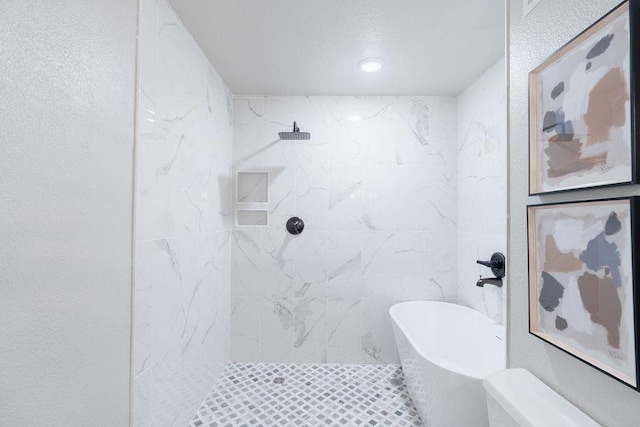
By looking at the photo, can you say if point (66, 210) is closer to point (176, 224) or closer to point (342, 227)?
point (176, 224)

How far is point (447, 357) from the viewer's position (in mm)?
2156

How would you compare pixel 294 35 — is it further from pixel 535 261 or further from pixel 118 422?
pixel 118 422

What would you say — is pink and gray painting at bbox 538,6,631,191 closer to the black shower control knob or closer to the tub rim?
the tub rim

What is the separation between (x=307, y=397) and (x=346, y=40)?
239cm

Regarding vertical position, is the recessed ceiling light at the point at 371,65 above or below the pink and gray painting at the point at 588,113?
above

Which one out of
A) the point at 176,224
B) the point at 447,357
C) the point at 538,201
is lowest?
the point at 447,357

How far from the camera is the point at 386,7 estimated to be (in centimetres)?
139

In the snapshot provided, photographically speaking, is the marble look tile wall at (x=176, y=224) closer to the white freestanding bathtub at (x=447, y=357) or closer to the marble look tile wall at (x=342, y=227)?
the marble look tile wall at (x=342, y=227)

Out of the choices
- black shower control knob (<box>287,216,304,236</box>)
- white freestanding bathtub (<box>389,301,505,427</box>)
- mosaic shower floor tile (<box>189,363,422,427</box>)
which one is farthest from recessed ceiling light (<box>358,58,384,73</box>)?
mosaic shower floor tile (<box>189,363,422,427</box>)

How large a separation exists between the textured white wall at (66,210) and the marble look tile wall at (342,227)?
1.39 m

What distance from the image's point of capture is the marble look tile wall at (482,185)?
74.7 inches

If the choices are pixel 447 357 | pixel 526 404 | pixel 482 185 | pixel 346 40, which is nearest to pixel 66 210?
pixel 526 404

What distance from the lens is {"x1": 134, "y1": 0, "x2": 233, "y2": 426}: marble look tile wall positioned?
1.19 m

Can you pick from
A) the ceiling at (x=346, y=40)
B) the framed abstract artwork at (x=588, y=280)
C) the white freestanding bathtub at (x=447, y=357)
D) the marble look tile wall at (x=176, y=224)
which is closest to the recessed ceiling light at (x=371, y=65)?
the ceiling at (x=346, y=40)
